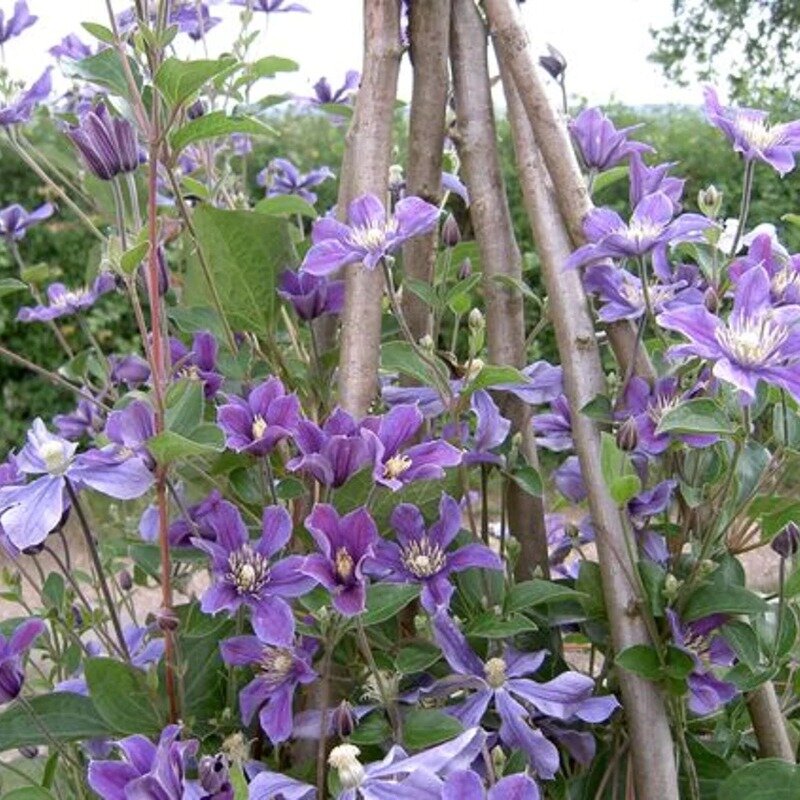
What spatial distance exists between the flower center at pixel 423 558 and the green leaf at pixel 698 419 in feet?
0.53

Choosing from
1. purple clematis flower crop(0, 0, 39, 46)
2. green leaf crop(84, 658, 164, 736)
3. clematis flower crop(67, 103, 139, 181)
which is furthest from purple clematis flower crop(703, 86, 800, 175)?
purple clematis flower crop(0, 0, 39, 46)

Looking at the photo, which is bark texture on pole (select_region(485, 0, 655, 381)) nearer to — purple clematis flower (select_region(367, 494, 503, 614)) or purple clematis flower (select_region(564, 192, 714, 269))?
purple clematis flower (select_region(564, 192, 714, 269))

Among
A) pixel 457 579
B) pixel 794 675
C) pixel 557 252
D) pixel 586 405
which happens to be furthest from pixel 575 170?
pixel 794 675

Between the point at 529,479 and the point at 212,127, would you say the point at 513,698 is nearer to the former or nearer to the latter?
the point at 529,479

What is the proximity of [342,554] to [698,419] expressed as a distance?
0.65ft

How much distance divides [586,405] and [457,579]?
5.7 inches

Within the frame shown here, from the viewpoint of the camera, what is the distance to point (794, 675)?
95 cm

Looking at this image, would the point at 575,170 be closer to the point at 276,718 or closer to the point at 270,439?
the point at 270,439

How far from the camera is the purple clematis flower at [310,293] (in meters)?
0.90

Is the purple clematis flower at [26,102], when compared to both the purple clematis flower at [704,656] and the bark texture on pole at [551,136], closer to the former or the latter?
the bark texture on pole at [551,136]

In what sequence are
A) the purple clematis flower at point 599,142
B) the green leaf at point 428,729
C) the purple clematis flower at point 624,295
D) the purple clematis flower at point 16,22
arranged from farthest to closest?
the purple clematis flower at point 16,22
the purple clematis flower at point 599,142
the purple clematis flower at point 624,295
the green leaf at point 428,729

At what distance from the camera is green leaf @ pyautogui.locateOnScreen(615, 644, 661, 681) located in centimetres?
77

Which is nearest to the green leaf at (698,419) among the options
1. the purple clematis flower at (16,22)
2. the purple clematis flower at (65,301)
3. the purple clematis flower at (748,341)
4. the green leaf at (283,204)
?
the purple clematis flower at (748,341)

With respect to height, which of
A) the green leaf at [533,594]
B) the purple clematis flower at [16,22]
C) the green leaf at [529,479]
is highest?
the purple clematis flower at [16,22]
